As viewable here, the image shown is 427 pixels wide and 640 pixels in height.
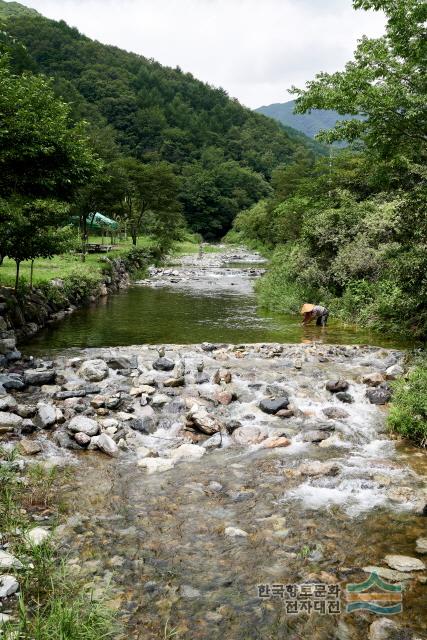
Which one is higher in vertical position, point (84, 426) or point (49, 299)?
point (49, 299)

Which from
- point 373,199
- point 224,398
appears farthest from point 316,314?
point 373,199

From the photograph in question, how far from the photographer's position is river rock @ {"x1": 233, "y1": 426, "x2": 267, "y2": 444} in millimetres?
8500

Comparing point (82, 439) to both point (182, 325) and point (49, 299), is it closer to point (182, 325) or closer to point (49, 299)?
point (182, 325)

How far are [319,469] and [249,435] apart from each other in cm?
169

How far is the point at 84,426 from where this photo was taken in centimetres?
830

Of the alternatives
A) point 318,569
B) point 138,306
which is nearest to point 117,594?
point 318,569

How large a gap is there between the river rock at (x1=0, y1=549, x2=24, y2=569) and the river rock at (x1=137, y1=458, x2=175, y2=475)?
8.77ft

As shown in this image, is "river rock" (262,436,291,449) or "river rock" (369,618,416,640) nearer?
"river rock" (369,618,416,640)

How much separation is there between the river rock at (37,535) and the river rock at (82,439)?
245 centimetres

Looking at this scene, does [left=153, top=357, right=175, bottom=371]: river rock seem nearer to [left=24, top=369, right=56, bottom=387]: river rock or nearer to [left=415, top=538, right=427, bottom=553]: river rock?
[left=24, top=369, right=56, bottom=387]: river rock

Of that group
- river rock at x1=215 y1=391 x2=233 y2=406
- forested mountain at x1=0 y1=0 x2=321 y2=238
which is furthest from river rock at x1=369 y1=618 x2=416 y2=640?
forested mountain at x1=0 y1=0 x2=321 y2=238

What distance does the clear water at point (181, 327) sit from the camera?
15695 mm

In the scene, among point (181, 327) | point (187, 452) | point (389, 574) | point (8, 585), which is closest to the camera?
point (8, 585)

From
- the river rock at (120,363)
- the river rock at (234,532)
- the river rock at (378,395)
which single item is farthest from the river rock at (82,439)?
the river rock at (378,395)
